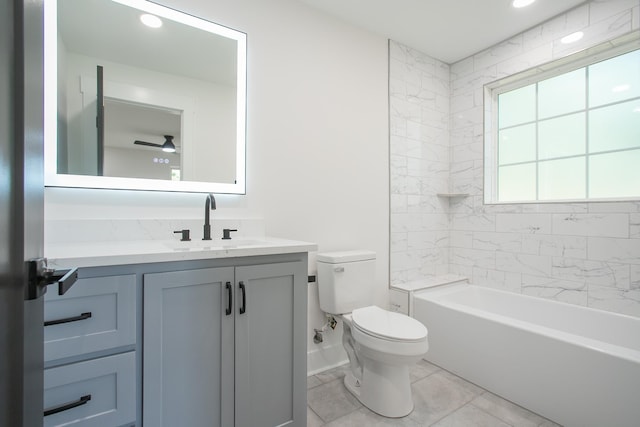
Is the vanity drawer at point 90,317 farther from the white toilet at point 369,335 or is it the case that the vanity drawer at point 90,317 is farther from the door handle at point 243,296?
the white toilet at point 369,335

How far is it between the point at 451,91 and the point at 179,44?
2.52 meters

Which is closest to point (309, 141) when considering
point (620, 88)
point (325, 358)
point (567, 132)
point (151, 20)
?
point (151, 20)

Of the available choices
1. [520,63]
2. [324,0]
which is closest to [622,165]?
[520,63]

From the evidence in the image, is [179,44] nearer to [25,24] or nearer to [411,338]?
[25,24]

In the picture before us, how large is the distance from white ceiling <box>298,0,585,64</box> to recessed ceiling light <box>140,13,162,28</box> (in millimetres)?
1011

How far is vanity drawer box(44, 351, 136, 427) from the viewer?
35.9 inches

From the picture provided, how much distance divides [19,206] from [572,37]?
3.17m

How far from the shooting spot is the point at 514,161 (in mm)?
2699

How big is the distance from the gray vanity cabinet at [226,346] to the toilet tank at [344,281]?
1.94ft

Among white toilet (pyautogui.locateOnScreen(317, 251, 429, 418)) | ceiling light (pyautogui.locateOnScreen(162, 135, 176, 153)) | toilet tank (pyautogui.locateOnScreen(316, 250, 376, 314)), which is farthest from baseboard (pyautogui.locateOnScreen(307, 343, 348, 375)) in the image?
ceiling light (pyautogui.locateOnScreen(162, 135, 176, 153))

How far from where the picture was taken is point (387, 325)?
1726mm

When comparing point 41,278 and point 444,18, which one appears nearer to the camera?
point 41,278

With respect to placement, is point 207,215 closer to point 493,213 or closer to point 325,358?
point 325,358

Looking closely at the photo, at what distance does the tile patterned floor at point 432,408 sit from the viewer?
1.63m
